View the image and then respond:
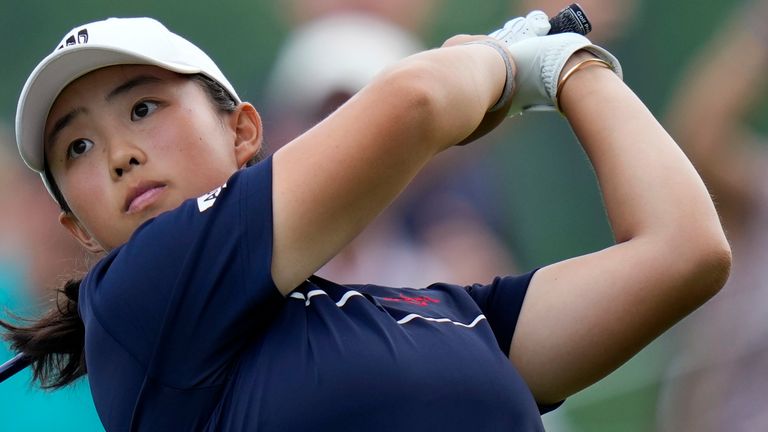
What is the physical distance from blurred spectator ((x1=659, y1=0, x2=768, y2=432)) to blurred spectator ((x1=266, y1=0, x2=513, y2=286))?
489mm

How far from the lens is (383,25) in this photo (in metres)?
2.89

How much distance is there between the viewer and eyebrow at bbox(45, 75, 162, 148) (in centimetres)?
137

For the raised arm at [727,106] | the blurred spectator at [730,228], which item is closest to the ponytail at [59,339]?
the blurred spectator at [730,228]

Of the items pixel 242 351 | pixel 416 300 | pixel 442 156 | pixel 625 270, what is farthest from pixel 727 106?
pixel 242 351

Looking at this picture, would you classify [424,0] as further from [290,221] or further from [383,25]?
[290,221]

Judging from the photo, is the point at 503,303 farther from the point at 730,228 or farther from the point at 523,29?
the point at 730,228

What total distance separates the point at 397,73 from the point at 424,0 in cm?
179

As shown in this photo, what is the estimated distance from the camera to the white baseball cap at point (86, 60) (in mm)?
1353

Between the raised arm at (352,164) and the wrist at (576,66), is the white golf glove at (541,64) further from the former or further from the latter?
the raised arm at (352,164)

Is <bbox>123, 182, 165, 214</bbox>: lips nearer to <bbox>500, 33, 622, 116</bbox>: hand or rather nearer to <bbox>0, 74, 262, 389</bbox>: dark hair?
<bbox>0, 74, 262, 389</bbox>: dark hair

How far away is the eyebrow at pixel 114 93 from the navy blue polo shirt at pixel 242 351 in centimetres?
23

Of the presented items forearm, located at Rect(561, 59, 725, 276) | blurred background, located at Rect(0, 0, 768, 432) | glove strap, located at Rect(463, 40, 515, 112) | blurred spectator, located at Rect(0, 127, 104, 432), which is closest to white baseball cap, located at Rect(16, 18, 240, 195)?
glove strap, located at Rect(463, 40, 515, 112)

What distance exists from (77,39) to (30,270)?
1.34 metres

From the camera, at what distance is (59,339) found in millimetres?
1504
